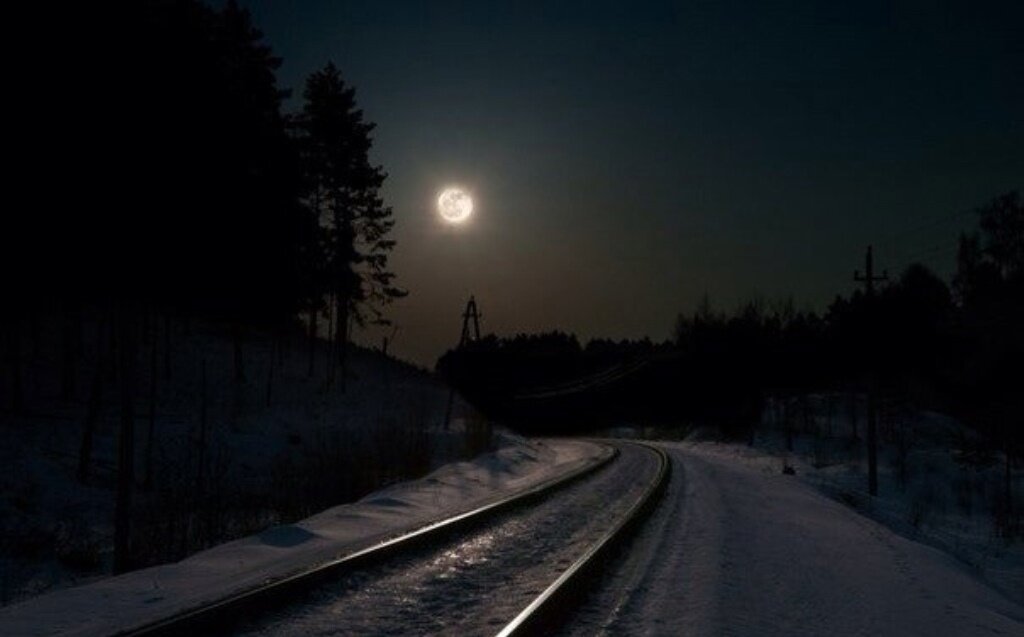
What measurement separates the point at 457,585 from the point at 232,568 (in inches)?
99.9

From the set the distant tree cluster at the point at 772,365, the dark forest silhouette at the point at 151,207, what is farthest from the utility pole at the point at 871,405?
the dark forest silhouette at the point at 151,207

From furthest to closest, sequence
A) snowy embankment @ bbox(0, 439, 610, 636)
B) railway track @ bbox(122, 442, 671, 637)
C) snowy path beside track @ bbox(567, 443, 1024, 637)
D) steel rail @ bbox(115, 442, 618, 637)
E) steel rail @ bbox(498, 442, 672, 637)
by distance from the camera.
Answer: snowy path beside track @ bbox(567, 443, 1024, 637)
snowy embankment @ bbox(0, 439, 610, 636)
railway track @ bbox(122, 442, 671, 637)
steel rail @ bbox(498, 442, 672, 637)
steel rail @ bbox(115, 442, 618, 637)

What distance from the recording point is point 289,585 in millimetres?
7891

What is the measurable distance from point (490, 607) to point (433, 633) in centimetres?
100

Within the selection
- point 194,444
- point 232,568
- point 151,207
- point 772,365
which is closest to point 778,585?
point 232,568

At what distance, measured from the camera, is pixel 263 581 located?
824 centimetres

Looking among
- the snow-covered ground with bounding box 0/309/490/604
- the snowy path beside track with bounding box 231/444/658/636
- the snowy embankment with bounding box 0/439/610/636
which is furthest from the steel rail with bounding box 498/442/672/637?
the snow-covered ground with bounding box 0/309/490/604

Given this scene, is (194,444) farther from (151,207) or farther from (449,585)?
(449,585)

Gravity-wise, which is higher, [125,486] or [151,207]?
[151,207]

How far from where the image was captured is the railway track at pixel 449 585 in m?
6.99

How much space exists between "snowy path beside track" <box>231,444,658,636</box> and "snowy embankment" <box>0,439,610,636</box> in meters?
0.77

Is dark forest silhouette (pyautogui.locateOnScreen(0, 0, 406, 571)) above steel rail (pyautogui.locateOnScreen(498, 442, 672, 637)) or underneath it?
above

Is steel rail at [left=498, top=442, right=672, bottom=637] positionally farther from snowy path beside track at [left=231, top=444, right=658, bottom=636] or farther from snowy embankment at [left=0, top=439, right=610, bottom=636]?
snowy embankment at [left=0, top=439, right=610, bottom=636]

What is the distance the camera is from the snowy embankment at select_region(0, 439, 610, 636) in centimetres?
711
